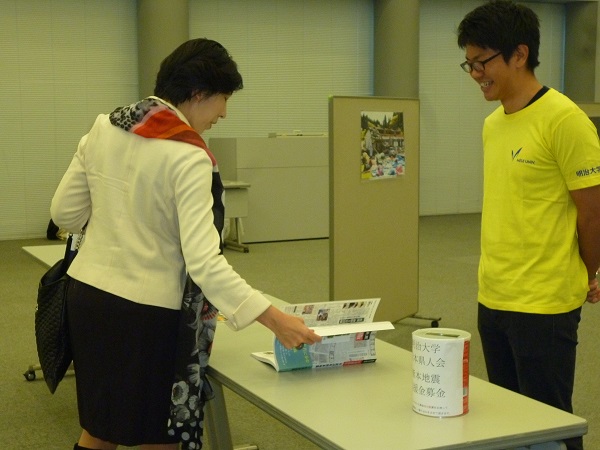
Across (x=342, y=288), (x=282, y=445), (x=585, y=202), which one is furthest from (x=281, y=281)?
A: (x=585, y=202)

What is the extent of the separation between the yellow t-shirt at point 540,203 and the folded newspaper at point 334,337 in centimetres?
34


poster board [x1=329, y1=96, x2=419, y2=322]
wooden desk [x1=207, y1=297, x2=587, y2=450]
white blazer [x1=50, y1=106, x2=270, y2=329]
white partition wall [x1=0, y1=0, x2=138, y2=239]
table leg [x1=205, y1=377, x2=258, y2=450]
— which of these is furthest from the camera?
white partition wall [x1=0, y1=0, x2=138, y2=239]

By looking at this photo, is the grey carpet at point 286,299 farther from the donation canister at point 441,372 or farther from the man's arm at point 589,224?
the donation canister at point 441,372

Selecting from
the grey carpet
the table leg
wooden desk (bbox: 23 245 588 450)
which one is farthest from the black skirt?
the grey carpet

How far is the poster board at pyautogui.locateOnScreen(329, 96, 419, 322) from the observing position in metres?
4.25

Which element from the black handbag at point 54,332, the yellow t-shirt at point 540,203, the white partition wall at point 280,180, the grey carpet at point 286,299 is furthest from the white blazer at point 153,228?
the white partition wall at point 280,180

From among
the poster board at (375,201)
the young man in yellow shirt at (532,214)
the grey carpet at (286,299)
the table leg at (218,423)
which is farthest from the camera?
the poster board at (375,201)

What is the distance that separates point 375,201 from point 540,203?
2.49 metres

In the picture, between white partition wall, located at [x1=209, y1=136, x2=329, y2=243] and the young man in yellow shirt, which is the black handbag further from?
white partition wall, located at [x1=209, y1=136, x2=329, y2=243]

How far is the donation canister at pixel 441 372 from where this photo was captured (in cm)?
154

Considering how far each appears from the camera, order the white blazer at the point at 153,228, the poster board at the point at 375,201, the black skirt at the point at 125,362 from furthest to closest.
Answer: the poster board at the point at 375,201, the black skirt at the point at 125,362, the white blazer at the point at 153,228

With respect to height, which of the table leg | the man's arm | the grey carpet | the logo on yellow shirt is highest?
the logo on yellow shirt

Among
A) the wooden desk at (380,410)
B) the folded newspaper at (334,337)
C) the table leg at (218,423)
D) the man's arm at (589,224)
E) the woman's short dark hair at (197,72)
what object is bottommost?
the table leg at (218,423)

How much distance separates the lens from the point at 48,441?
10.6 ft
